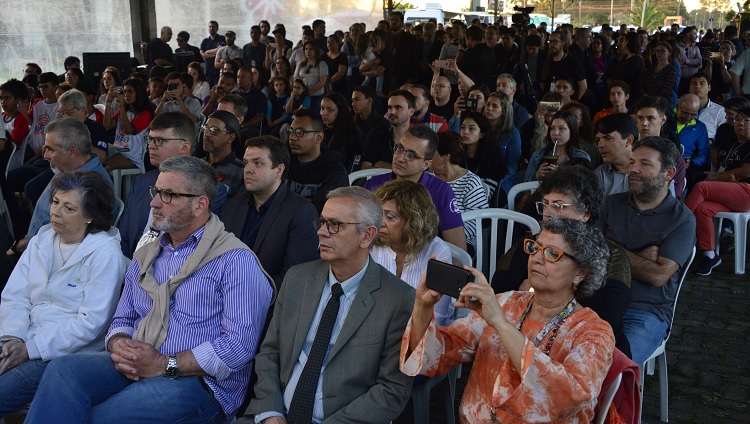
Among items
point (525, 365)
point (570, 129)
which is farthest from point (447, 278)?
point (570, 129)

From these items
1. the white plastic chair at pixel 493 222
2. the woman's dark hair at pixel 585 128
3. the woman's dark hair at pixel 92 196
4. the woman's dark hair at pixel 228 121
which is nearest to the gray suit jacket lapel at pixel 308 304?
the woman's dark hair at pixel 92 196

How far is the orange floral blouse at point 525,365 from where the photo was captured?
7.21 feet

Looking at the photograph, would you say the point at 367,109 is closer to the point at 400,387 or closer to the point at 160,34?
the point at 400,387

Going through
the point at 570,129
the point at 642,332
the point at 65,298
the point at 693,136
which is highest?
the point at 570,129

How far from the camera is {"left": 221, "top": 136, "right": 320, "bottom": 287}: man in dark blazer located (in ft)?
11.8

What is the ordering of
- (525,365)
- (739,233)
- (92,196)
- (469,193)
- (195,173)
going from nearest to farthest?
1. (525,365)
2. (195,173)
3. (92,196)
4. (469,193)
5. (739,233)

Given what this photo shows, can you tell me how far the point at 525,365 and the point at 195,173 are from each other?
62.3 inches

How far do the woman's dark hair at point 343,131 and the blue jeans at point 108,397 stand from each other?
3.74 m

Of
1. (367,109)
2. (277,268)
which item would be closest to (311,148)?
(277,268)

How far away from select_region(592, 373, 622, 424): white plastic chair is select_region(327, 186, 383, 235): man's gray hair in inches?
38.0

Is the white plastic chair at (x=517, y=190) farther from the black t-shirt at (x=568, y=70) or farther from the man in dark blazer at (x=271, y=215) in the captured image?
the black t-shirt at (x=568, y=70)

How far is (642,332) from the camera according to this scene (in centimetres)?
332

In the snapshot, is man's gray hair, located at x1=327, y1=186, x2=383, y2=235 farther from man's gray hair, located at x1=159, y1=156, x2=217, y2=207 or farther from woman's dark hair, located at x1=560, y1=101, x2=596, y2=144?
woman's dark hair, located at x1=560, y1=101, x2=596, y2=144

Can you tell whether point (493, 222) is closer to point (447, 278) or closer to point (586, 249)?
point (586, 249)
